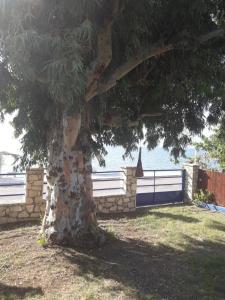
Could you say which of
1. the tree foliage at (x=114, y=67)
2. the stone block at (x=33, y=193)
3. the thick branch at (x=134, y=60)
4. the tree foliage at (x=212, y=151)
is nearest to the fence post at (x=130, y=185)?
the tree foliage at (x=114, y=67)

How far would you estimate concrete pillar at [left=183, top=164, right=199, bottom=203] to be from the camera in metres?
13.6

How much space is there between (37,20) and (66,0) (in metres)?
0.54

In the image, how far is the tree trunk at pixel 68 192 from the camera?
288 inches

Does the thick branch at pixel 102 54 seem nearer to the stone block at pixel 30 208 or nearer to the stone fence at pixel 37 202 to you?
the stone fence at pixel 37 202

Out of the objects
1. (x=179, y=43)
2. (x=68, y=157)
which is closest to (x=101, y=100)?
(x=68, y=157)

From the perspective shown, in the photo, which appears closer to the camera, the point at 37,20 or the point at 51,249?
the point at 37,20

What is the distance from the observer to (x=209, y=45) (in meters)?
7.41

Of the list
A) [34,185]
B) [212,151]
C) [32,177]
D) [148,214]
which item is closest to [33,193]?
[34,185]

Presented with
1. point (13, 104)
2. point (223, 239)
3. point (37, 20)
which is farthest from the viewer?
point (223, 239)

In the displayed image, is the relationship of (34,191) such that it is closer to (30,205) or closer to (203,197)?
(30,205)

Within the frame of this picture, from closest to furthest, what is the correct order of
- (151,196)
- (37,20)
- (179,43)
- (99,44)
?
(37,20), (99,44), (179,43), (151,196)

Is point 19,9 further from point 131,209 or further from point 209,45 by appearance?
point 131,209

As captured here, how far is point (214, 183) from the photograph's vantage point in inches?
516

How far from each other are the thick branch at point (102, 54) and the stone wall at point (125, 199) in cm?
540
